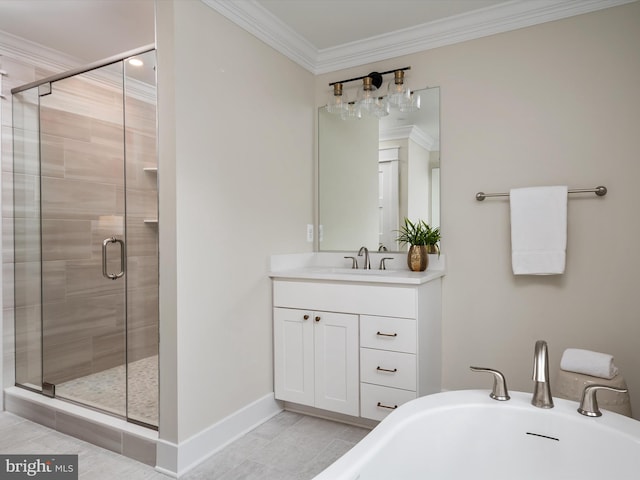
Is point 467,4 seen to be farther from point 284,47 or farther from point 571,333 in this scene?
point 571,333

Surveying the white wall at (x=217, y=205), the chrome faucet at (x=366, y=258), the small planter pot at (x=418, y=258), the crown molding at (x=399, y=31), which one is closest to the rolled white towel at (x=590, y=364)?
the small planter pot at (x=418, y=258)

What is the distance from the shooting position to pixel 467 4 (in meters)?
2.42

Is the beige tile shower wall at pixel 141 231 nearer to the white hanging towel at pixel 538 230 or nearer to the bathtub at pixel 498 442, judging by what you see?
the bathtub at pixel 498 442

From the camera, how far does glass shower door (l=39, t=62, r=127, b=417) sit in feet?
7.56

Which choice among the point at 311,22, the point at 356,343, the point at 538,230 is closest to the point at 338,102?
the point at 311,22

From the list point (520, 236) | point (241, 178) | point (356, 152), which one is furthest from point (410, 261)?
point (241, 178)

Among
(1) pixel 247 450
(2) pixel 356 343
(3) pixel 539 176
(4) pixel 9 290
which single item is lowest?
(1) pixel 247 450

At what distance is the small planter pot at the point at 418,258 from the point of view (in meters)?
2.58

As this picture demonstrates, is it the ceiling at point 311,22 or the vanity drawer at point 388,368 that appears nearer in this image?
the vanity drawer at point 388,368

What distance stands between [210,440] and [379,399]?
926mm

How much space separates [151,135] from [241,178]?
20.8 inches

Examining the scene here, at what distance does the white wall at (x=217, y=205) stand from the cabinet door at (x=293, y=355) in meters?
0.07

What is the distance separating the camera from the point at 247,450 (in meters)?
2.18

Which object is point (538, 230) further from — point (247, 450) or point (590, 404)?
point (247, 450)
